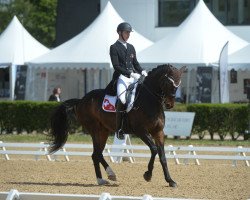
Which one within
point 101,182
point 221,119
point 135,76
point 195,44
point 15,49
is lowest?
point 221,119

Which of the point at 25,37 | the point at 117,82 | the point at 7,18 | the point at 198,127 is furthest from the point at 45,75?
the point at 7,18

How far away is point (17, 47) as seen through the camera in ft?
118

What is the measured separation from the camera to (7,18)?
63625 mm

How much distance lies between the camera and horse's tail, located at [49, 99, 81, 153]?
1567 cm

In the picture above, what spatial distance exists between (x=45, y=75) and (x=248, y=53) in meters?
9.51

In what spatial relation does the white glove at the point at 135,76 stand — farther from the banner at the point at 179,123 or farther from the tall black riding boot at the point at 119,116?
the banner at the point at 179,123

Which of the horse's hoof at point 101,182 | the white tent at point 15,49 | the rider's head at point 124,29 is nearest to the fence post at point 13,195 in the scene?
the horse's hoof at point 101,182

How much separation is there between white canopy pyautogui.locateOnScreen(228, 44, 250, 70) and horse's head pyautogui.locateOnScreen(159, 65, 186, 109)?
52.8 feet

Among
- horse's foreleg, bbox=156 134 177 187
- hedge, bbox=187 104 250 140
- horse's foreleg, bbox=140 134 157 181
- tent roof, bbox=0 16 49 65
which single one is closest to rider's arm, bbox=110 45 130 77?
horse's foreleg, bbox=140 134 157 181

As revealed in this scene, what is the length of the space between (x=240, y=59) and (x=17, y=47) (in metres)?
10.6

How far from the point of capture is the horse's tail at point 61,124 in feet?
51.4

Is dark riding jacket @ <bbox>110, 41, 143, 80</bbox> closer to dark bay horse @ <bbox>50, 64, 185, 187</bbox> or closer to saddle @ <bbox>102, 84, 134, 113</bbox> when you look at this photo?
saddle @ <bbox>102, 84, 134, 113</bbox>

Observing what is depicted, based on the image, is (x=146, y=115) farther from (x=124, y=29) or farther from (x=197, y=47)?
(x=197, y=47)

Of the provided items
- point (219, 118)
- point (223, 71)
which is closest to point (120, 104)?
point (219, 118)
